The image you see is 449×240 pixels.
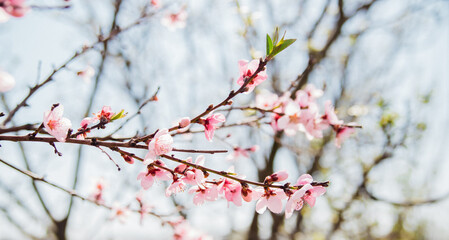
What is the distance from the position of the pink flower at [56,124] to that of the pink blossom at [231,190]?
61 cm

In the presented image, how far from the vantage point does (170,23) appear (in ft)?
11.5

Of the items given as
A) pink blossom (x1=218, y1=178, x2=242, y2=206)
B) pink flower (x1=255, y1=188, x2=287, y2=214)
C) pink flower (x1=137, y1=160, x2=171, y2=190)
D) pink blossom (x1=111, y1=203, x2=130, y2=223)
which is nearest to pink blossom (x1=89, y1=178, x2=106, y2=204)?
pink blossom (x1=111, y1=203, x2=130, y2=223)

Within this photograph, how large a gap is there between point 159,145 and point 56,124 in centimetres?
37

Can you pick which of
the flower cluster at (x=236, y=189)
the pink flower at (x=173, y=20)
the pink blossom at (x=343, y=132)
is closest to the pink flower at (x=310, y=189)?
the flower cluster at (x=236, y=189)

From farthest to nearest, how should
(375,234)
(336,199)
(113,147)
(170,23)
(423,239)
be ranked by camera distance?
(423,239), (375,234), (336,199), (170,23), (113,147)

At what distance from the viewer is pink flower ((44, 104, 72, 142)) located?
1005 millimetres

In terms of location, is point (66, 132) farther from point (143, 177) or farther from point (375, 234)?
point (375, 234)

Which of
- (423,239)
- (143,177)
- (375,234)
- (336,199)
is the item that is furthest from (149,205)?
(423,239)

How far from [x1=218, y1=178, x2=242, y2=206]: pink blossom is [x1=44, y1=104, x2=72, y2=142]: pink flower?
2.01ft

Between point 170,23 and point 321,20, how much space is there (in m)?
2.03

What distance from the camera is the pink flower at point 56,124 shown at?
101 cm

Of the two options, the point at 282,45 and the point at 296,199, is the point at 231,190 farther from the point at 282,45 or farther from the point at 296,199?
the point at 282,45

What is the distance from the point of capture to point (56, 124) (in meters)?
1.07

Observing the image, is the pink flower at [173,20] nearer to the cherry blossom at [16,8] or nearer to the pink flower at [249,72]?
the pink flower at [249,72]
